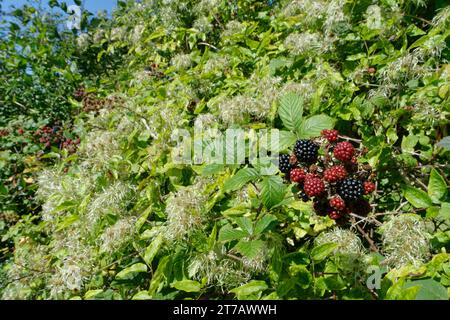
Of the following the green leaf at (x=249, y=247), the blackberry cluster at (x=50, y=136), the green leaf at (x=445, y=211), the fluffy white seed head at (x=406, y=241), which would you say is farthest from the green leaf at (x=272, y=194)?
the blackberry cluster at (x=50, y=136)

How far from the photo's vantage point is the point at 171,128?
1.62m

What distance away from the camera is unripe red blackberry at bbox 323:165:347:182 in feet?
3.21

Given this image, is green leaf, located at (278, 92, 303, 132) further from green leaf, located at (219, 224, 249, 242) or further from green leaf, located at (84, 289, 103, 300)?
green leaf, located at (84, 289, 103, 300)

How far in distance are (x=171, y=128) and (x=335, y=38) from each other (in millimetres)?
903

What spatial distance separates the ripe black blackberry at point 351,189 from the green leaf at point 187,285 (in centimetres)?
51

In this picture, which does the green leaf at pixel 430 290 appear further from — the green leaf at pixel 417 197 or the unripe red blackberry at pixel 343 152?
the unripe red blackberry at pixel 343 152

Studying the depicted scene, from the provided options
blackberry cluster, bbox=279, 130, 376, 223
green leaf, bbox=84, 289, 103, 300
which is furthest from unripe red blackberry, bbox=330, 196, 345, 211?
green leaf, bbox=84, 289, 103, 300

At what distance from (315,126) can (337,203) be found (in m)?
0.29

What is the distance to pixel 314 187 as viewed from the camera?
3.17 ft

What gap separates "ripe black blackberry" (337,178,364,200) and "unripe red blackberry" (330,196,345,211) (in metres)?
0.01

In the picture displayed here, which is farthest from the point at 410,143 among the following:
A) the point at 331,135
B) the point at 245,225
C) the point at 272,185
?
the point at 245,225

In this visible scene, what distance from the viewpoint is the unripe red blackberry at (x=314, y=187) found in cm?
97

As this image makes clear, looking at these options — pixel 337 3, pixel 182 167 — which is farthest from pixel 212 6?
pixel 182 167

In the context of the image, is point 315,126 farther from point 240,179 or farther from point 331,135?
point 240,179
